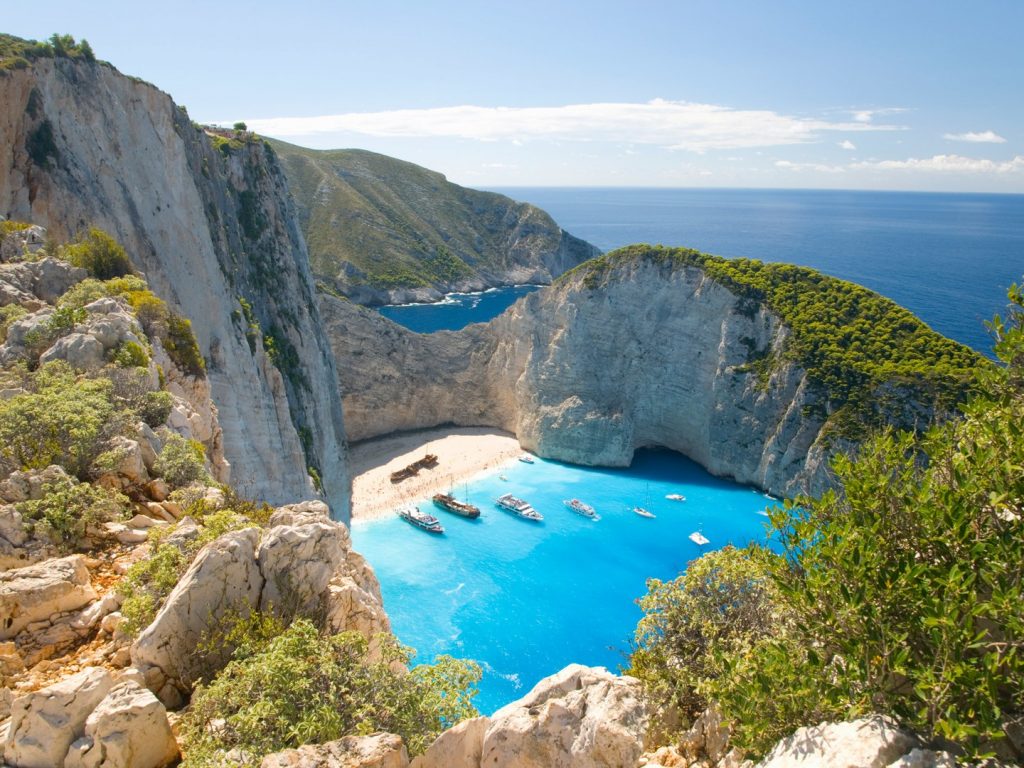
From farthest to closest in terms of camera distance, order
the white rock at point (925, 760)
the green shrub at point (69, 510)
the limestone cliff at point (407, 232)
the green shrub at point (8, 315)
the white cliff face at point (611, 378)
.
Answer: the limestone cliff at point (407, 232)
the white cliff face at point (611, 378)
the green shrub at point (8, 315)
the green shrub at point (69, 510)
the white rock at point (925, 760)

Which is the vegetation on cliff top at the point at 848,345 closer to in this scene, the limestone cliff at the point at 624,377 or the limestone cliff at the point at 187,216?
the limestone cliff at the point at 624,377

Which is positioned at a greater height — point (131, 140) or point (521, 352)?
point (131, 140)

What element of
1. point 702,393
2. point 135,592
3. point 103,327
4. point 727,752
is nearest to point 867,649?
point 727,752

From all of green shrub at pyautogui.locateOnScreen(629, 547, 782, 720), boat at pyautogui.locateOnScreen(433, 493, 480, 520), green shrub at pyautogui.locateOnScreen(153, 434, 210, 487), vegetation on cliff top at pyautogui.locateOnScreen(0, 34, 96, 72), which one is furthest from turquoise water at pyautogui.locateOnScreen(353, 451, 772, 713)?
vegetation on cliff top at pyautogui.locateOnScreen(0, 34, 96, 72)

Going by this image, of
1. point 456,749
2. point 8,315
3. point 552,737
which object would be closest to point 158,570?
point 456,749

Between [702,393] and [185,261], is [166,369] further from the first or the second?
[702,393]

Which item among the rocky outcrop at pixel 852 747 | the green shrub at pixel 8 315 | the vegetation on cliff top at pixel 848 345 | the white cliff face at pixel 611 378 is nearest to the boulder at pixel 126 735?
the rocky outcrop at pixel 852 747

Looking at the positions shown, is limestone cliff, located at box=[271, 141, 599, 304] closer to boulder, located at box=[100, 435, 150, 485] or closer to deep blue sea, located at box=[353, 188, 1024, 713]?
deep blue sea, located at box=[353, 188, 1024, 713]
